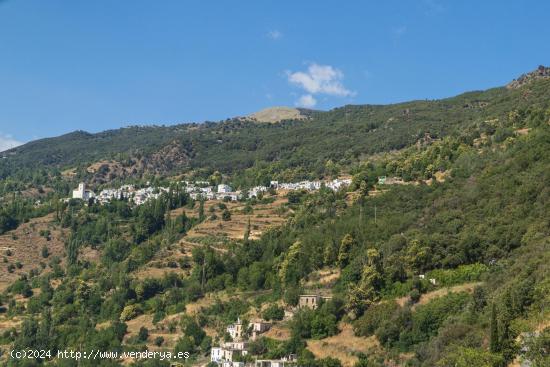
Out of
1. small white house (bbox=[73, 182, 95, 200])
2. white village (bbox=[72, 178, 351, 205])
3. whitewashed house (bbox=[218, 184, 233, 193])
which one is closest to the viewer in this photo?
white village (bbox=[72, 178, 351, 205])

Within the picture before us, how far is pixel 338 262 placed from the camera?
58.5m

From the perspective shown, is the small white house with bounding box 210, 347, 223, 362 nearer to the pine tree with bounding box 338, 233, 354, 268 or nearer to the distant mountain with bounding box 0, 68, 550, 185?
the pine tree with bounding box 338, 233, 354, 268

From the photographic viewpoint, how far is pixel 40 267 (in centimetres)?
8294

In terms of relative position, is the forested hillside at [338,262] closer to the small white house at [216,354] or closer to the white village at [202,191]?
the small white house at [216,354]

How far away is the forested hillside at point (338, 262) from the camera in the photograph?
148 ft

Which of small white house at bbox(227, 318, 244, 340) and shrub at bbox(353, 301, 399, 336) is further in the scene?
small white house at bbox(227, 318, 244, 340)

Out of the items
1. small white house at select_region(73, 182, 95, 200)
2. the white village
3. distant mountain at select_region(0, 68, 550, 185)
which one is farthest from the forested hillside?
small white house at select_region(73, 182, 95, 200)

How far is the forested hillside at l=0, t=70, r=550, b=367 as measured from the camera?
44969 millimetres

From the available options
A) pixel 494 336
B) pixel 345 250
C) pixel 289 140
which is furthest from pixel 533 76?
pixel 494 336

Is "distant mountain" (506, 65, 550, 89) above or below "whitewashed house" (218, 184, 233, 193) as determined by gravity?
above

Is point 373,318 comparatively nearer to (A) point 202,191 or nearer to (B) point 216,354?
(B) point 216,354

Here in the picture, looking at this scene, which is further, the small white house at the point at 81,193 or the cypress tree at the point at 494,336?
the small white house at the point at 81,193

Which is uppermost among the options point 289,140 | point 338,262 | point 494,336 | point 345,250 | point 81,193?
point 289,140

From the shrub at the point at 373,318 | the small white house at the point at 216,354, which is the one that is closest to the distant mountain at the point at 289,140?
the shrub at the point at 373,318
